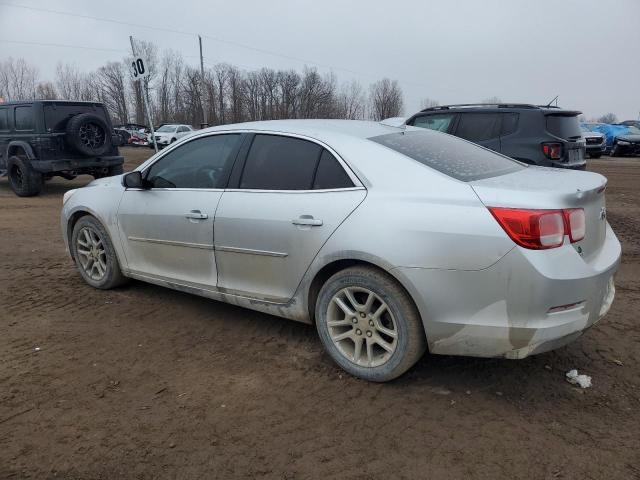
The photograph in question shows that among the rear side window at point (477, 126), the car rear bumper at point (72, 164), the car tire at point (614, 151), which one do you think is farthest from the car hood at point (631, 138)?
the car rear bumper at point (72, 164)

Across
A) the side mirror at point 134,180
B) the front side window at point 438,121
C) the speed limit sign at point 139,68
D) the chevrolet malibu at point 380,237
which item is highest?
the speed limit sign at point 139,68

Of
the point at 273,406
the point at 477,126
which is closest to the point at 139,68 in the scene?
the point at 477,126

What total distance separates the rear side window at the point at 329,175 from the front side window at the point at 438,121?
5071mm

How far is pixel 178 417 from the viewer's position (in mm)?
2846

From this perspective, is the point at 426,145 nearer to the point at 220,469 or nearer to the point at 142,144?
the point at 220,469

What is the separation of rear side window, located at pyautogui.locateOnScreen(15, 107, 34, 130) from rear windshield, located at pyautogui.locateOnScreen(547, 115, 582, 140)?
9.88m

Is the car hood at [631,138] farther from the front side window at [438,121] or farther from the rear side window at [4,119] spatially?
the rear side window at [4,119]

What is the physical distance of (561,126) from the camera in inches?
285

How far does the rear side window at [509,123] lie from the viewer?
7293 mm

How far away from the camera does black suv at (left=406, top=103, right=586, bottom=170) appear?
7.09 meters

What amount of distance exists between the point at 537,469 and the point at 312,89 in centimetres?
6130

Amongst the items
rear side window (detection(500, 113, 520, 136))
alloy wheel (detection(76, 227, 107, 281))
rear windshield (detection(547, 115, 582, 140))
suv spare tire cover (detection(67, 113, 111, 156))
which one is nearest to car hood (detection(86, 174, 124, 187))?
alloy wheel (detection(76, 227, 107, 281))

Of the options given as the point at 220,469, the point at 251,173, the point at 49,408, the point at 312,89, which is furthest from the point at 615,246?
the point at 312,89

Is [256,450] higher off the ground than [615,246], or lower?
lower
